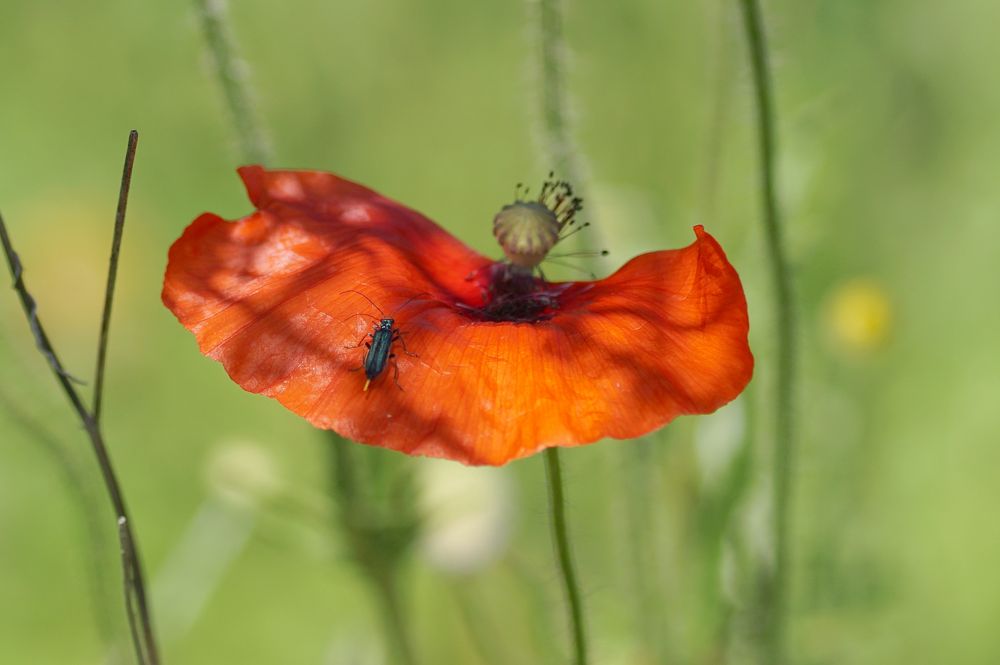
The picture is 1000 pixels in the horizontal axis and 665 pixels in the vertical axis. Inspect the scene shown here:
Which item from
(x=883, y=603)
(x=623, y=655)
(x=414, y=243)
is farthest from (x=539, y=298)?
(x=883, y=603)

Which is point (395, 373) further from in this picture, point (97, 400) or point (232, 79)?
point (232, 79)

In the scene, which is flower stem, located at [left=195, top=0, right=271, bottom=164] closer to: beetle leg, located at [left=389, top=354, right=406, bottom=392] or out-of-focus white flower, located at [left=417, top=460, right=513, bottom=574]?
beetle leg, located at [left=389, top=354, right=406, bottom=392]

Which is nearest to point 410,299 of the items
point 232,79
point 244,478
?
point 232,79

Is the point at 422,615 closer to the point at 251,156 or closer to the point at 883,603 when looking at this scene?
the point at 883,603

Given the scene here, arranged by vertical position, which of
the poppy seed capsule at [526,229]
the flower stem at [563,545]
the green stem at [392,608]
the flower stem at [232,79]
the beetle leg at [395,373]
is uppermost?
the flower stem at [232,79]

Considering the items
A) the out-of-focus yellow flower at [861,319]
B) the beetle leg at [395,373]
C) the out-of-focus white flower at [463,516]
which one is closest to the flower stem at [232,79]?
the beetle leg at [395,373]

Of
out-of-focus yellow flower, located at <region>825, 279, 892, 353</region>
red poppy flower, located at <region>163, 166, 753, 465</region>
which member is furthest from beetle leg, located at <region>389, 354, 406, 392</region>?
out-of-focus yellow flower, located at <region>825, 279, 892, 353</region>

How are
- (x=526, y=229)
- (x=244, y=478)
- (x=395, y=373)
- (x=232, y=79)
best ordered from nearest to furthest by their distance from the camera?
(x=395, y=373) < (x=526, y=229) < (x=232, y=79) < (x=244, y=478)

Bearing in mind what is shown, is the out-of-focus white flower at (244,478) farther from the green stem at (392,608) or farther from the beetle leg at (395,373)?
the beetle leg at (395,373)
